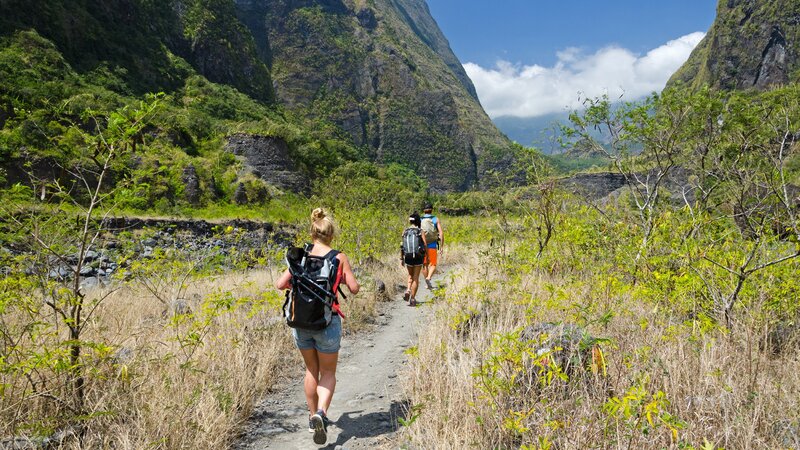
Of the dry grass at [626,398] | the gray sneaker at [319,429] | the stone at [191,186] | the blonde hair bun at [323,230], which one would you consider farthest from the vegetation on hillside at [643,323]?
the stone at [191,186]

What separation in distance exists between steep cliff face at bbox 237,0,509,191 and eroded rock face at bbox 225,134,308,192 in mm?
101920

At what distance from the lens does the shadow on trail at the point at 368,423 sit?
373 cm

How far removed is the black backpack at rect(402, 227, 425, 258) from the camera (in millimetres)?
8219

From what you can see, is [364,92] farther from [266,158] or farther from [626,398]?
[626,398]

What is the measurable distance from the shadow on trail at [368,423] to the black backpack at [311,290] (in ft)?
3.52

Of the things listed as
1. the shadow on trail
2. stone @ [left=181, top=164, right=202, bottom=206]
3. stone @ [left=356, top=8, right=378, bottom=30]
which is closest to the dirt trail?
the shadow on trail

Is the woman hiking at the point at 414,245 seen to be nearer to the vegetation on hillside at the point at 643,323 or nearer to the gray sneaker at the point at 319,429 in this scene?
the vegetation on hillside at the point at 643,323

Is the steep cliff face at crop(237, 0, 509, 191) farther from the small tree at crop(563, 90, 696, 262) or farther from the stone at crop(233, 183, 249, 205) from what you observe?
the small tree at crop(563, 90, 696, 262)

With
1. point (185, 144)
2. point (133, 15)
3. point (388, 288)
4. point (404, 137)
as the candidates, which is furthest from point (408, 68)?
point (388, 288)

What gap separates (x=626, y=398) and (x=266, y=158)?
35594 millimetres

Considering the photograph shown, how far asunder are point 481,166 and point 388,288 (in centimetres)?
15427

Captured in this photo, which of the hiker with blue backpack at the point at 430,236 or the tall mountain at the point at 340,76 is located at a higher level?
the tall mountain at the point at 340,76

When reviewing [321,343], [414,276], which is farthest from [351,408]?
[414,276]

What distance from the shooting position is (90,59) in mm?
43031
